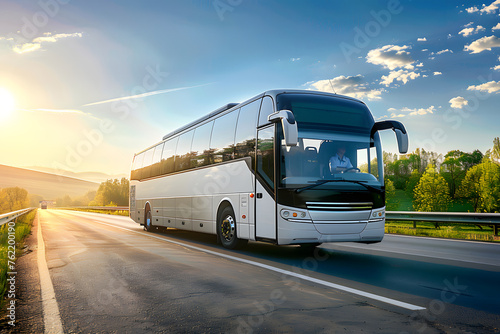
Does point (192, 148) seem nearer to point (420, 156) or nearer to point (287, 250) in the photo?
point (287, 250)

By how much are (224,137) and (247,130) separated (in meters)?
1.47

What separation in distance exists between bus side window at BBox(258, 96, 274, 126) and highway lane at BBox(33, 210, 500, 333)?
3108 mm

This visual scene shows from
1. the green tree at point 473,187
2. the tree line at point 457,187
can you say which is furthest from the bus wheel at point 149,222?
the green tree at point 473,187

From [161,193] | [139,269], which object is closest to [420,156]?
[161,193]

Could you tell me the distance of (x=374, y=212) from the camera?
902 cm

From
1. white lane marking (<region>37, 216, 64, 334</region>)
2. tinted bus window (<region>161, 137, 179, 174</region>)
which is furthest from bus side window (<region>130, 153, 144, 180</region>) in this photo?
white lane marking (<region>37, 216, 64, 334</region>)

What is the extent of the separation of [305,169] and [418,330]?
4.96m


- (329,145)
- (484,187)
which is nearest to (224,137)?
(329,145)

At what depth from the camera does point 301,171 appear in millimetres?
A: 8695

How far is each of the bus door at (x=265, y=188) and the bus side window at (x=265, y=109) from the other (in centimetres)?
22

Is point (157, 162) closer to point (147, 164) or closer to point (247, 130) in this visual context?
point (147, 164)

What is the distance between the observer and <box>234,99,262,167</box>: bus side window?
1006cm

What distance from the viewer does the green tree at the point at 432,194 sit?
80062mm

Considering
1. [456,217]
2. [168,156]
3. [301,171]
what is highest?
[168,156]
